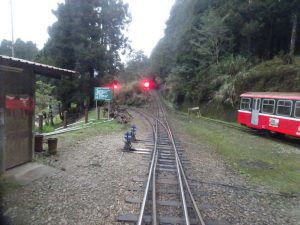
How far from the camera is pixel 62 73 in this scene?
9.82 m

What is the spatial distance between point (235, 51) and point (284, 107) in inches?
810

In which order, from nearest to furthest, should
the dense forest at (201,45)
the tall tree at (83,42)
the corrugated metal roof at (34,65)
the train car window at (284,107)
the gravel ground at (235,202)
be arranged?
1. the gravel ground at (235,202)
2. the corrugated metal roof at (34,65)
3. the train car window at (284,107)
4. the dense forest at (201,45)
5. the tall tree at (83,42)

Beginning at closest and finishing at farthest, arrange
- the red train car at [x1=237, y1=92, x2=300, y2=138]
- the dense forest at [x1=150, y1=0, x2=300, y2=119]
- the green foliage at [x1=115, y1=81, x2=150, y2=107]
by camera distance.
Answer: the red train car at [x1=237, y1=92, x2=300, y2=138]
the dense forest at [x1=150, y1=0, x2=300, y2=119]
the green foliage at [x1=115, y1=81, x2=150, y2=107]

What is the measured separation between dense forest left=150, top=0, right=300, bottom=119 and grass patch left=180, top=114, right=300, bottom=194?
30.2 ft

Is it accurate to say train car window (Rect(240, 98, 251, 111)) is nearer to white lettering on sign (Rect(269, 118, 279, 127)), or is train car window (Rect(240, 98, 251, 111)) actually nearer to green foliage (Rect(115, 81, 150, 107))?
white lettering on sign (Rect(269, 118, 279, 127))

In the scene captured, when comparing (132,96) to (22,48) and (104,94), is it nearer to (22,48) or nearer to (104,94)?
(104,94)

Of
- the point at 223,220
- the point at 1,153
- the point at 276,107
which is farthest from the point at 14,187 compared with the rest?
the point at 276,107

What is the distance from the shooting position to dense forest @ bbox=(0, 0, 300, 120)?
99.0ft

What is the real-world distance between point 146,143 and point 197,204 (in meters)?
7.56

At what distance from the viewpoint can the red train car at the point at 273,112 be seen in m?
15.6

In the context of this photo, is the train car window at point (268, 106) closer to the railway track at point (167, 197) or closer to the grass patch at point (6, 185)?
the railway track at point (167, 197)

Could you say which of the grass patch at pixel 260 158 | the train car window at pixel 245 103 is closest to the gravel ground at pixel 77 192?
the grass patch at pixel 260 158

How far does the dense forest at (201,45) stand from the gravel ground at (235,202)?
18.7 m

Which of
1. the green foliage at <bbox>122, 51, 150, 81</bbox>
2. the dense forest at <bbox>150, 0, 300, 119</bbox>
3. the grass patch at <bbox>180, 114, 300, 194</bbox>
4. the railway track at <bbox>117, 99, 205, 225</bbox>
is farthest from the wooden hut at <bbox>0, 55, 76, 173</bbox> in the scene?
the green foliage at <bbox>122, 51, 150, 81</bbox>
